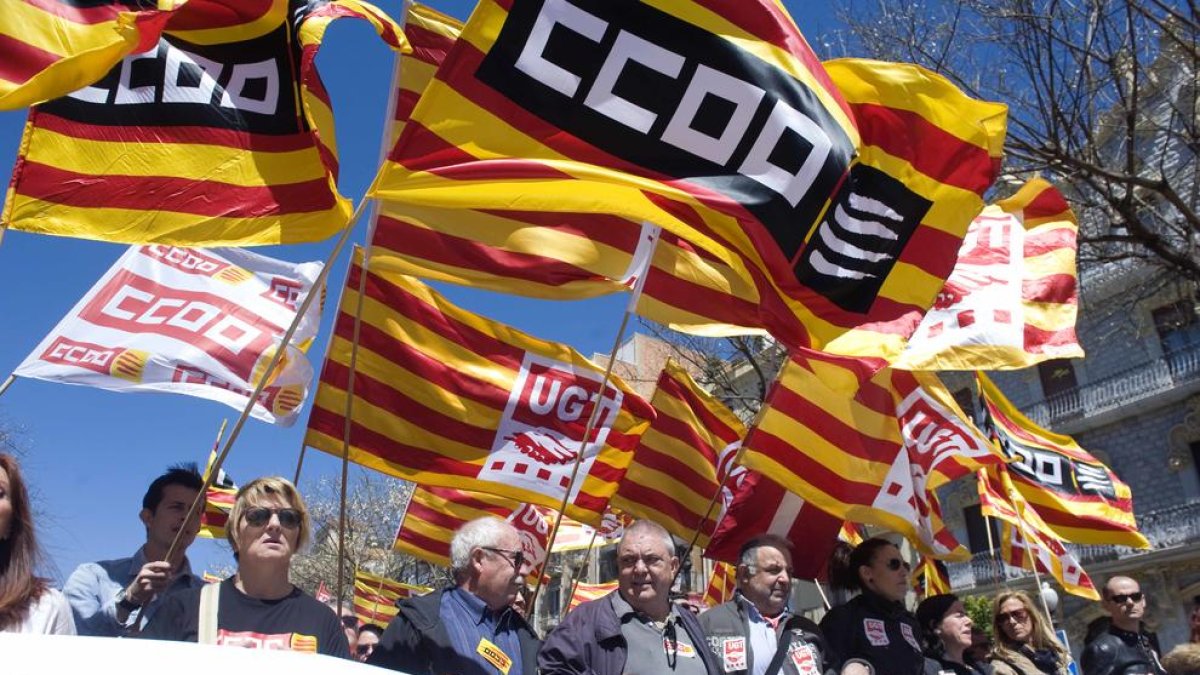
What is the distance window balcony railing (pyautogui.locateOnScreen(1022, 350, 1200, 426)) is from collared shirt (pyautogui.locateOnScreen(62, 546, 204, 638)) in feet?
83.2

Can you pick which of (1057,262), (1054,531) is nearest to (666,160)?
(1057,262)

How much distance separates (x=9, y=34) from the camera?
378 centimetres

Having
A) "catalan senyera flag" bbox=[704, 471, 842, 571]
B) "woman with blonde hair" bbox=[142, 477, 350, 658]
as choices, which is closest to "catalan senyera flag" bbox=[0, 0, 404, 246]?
"woman with blonde hair" bbox=[142, 477, 350, 658]

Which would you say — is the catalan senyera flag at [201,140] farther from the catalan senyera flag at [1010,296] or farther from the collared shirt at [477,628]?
the catalan senyera flag at [1010,296]

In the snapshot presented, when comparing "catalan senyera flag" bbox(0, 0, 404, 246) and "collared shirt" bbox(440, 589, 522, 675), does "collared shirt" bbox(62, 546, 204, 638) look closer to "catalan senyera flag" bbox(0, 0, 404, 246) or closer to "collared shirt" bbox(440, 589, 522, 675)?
"collared shirt" bbox(440, 589, 522, 675)

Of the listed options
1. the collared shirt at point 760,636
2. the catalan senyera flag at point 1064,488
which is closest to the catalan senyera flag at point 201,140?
the collared shirt at point 760,636

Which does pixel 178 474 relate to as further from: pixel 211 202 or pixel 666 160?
pixel 666 160

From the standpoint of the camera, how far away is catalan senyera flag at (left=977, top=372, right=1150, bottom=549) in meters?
8.53

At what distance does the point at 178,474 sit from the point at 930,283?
3.63m

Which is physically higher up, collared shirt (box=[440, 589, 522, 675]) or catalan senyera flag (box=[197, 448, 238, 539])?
catalan senyera flag (box=[197, 448, 238, 539])

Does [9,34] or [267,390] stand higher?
[9,34]

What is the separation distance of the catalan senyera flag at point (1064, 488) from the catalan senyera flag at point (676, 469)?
2596 mm

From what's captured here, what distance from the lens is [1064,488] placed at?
8648mm

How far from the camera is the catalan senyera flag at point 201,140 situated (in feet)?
13.0
